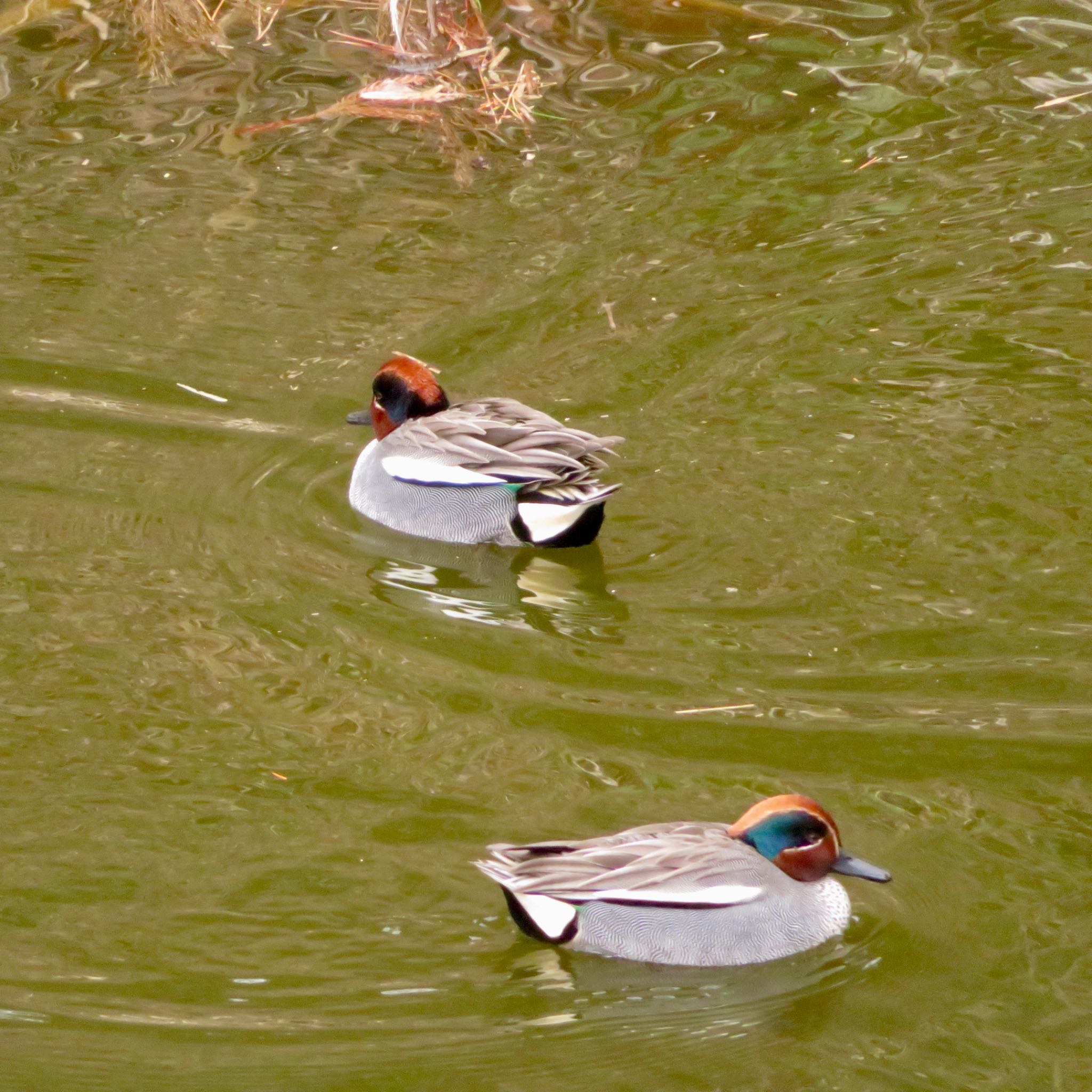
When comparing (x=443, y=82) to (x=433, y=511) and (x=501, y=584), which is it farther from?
(x=501, y=584)

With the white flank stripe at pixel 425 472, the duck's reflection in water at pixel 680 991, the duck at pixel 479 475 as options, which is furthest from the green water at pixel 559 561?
the white flank stripe at pixel 425 472

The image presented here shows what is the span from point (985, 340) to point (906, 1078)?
4.50 m

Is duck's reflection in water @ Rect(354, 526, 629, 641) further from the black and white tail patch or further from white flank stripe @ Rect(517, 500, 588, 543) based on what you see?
the black and white tail patch

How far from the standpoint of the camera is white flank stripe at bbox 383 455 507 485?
7180 mm

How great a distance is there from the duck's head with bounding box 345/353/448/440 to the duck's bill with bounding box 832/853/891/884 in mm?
3391

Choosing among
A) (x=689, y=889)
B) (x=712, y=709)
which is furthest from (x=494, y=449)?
(x=689, y=889)

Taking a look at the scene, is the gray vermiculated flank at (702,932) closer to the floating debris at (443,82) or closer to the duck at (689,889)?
the duck at (689,889)

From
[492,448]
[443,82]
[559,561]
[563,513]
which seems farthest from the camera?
[443,82]

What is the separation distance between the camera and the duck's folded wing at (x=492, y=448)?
690cm

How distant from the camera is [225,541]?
22.4ft

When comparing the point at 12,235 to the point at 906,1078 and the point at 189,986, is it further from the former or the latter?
the point at 906,1078

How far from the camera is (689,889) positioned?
15.0 ft

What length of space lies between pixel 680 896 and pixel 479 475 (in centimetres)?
287

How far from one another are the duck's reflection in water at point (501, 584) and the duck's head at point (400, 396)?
21.7 inches
